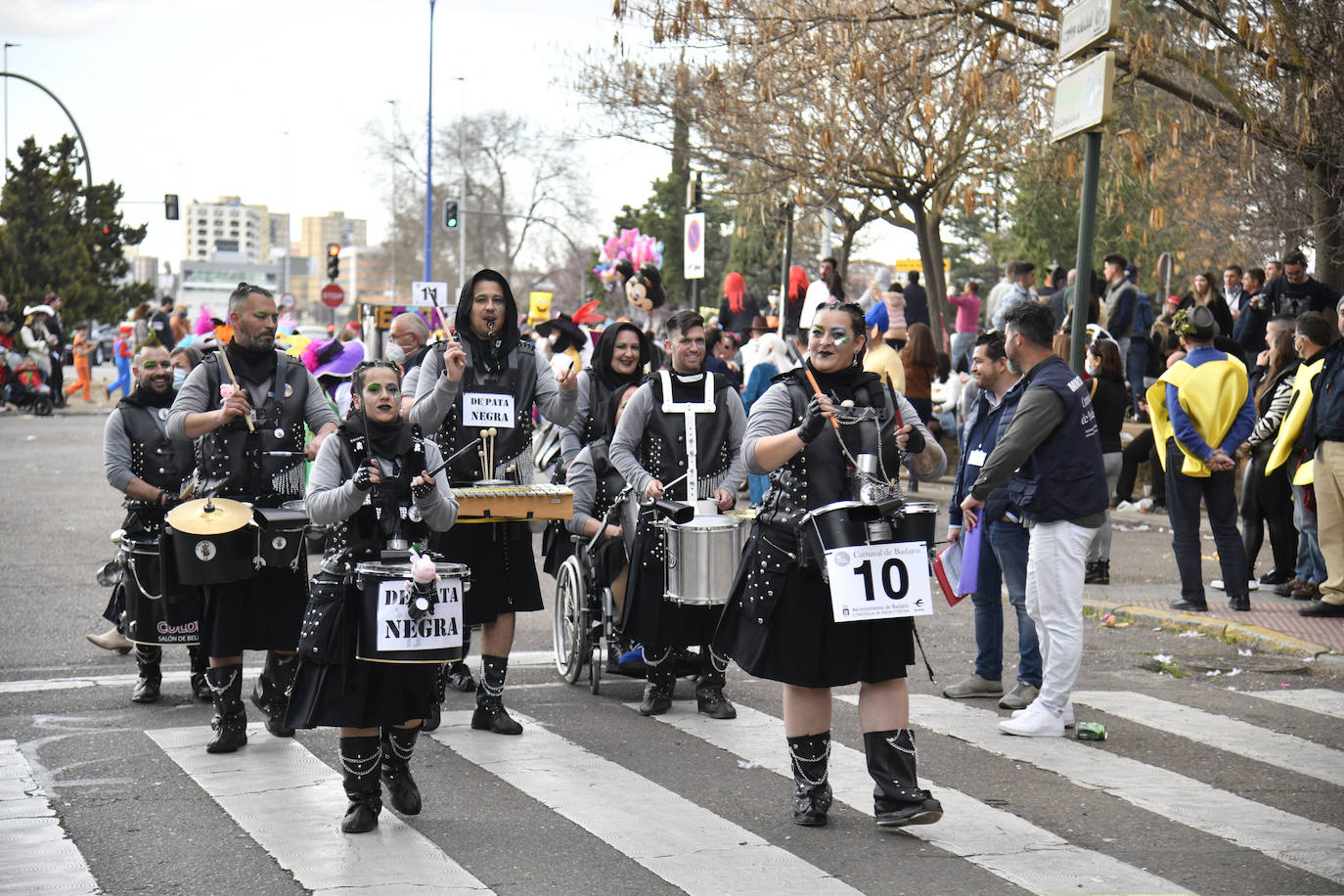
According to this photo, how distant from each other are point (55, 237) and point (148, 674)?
3800cm

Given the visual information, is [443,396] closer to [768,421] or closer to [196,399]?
[196,399]

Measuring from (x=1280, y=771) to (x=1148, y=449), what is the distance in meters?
10.2

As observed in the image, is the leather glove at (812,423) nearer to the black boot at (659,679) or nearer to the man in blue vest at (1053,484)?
the man in blue vest at (1053,484)

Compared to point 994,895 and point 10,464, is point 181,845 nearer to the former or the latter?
point 994,895

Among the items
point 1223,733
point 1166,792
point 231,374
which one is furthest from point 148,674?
point 1223,733

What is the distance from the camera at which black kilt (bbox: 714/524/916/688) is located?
19.4 ft

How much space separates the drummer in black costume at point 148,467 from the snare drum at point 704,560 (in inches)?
102

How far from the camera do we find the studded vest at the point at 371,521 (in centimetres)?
616

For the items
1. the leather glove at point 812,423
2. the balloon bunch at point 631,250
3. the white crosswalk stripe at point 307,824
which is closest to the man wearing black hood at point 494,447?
the white crosswalk stripe at point 307,824

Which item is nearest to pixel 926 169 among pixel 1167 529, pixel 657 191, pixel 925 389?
pixel 925 389

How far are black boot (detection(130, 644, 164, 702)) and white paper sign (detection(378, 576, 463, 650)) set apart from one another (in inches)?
116

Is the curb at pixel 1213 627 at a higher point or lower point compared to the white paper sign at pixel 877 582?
lower

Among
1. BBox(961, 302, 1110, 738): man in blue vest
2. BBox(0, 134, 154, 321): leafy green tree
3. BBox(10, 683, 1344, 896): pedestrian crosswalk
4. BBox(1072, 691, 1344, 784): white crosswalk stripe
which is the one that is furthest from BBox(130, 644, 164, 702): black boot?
BBox(0, 134, 154, 321): leafy green tree

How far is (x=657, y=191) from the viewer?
5272 centimetres
